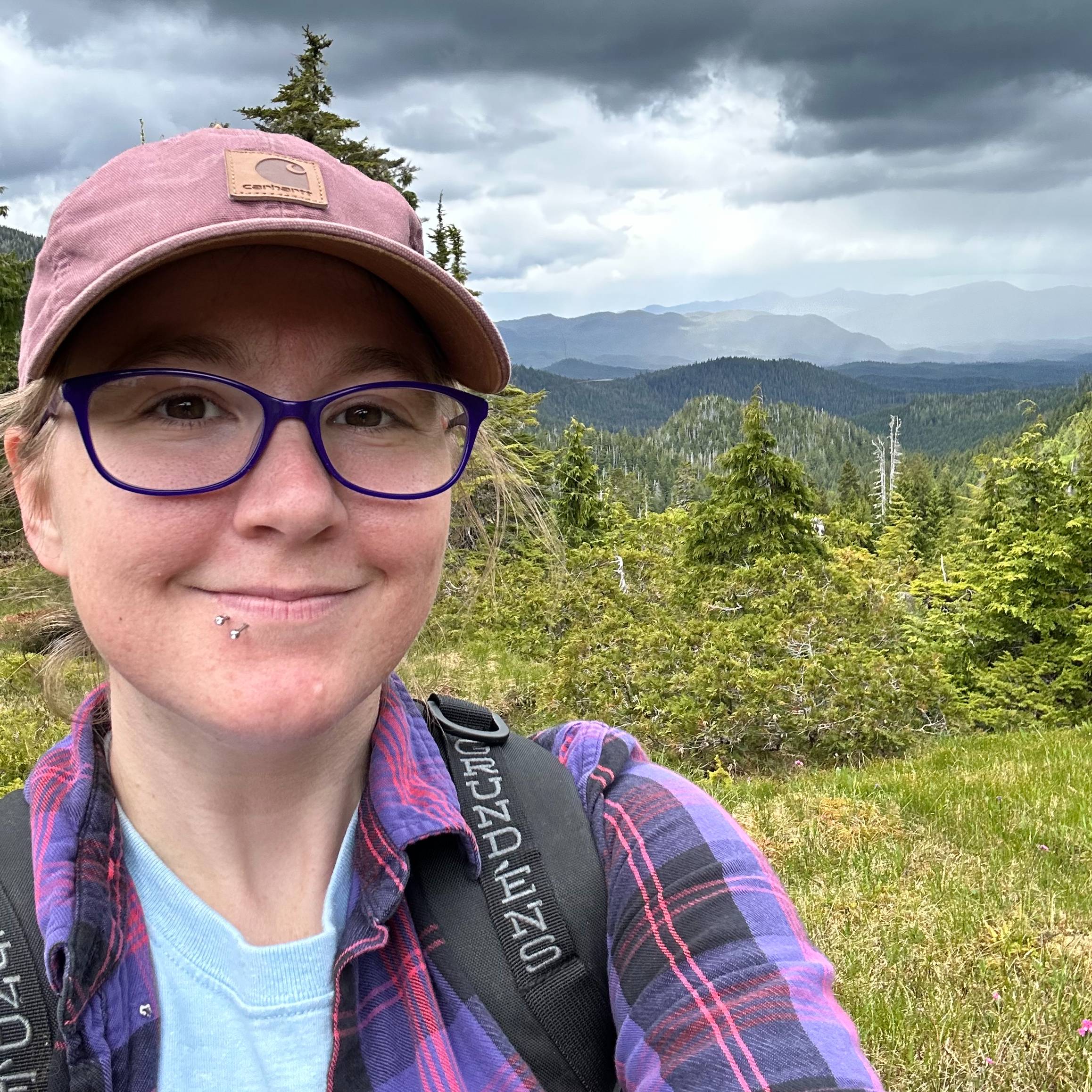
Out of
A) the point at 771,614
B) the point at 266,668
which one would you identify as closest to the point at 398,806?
the point at 266,668

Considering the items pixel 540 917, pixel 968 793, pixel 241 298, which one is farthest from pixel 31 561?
pixel 968 793

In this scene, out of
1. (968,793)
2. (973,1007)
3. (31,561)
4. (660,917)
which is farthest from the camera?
(968,793)

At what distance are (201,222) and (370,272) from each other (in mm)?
262

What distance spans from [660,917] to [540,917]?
0.64 ft

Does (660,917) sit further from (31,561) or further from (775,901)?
(31,561)

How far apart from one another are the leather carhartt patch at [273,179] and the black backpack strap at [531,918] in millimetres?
1034

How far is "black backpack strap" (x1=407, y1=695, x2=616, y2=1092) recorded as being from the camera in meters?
1.26

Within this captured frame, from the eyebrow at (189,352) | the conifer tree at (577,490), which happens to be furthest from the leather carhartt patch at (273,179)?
the conifer tree at (577,490)

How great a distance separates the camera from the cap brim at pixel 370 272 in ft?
3.80

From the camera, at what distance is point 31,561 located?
2.38m

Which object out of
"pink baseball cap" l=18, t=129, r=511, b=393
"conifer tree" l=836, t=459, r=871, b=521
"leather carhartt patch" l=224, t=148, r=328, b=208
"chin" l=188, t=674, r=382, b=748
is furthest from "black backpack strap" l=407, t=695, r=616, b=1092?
Result: "conifer tree" l=836, t=459, r=871, b=521

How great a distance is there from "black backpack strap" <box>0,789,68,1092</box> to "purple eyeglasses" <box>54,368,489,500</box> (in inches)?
25.7

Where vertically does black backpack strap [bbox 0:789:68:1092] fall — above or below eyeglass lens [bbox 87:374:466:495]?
below

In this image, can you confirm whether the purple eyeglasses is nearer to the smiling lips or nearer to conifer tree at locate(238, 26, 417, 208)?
the smiling lips
